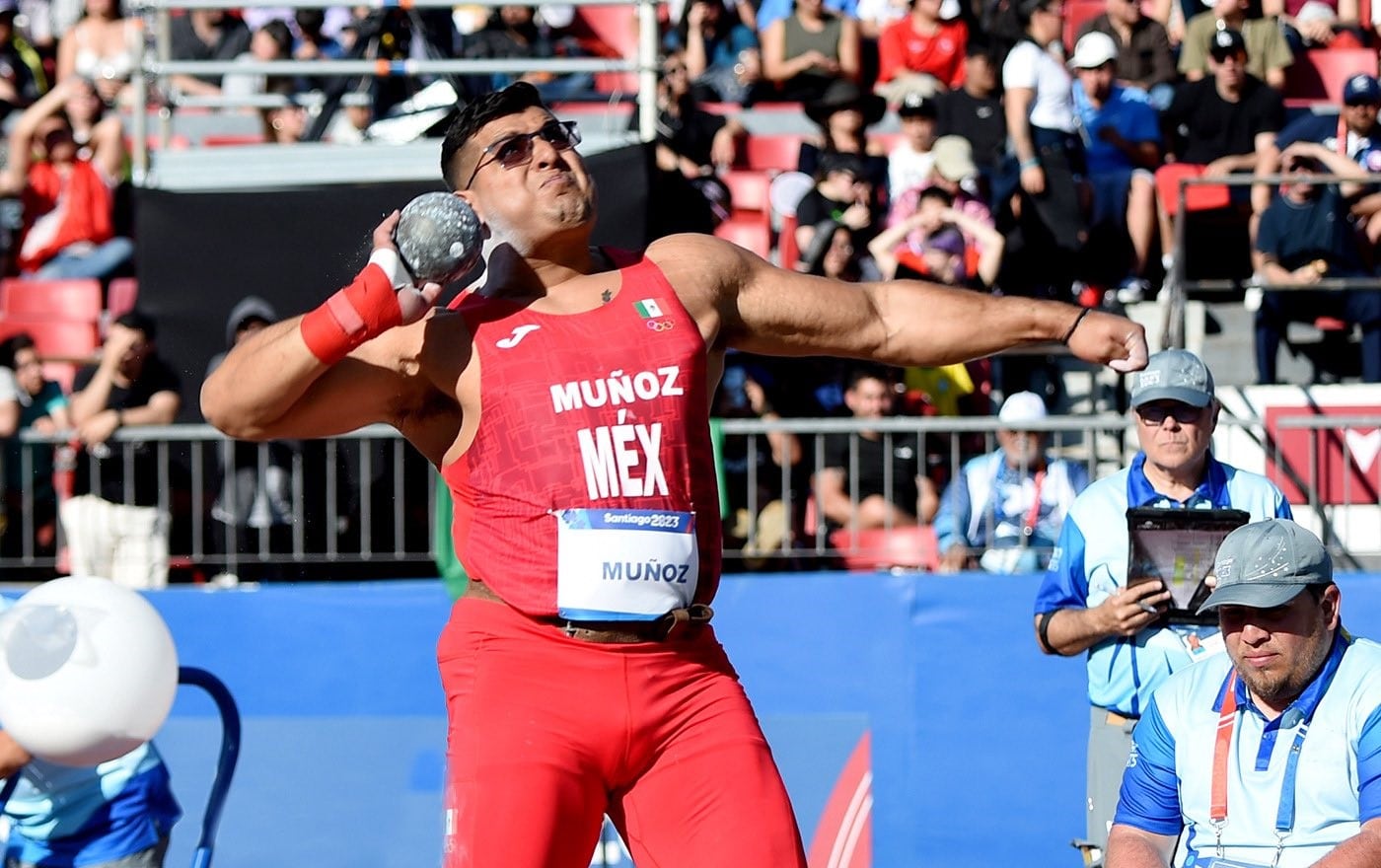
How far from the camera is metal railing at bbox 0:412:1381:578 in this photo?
8180 millimetres

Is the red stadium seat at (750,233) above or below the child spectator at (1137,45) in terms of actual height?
below

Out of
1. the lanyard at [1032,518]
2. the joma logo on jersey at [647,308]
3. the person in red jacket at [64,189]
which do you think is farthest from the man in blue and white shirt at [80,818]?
the person in red jacket at [64,189]

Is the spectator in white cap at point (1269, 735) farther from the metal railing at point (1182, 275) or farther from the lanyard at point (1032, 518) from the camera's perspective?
the metal railing at point (1182, 275)

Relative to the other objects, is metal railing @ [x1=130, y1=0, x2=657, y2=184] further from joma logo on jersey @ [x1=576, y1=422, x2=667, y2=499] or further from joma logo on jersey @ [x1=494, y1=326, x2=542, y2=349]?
joma logo on jersey @ [x1=576, y1=422, x2=667, y2=499]

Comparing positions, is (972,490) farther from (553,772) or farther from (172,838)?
(553,772)

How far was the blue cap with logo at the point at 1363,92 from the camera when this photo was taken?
1044cm

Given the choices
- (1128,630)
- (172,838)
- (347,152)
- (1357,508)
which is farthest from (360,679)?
(1357,508)

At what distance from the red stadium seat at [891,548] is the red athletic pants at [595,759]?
448 centimetres

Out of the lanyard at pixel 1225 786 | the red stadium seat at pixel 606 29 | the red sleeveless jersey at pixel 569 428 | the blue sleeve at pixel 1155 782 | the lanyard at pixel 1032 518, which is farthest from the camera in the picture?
the red stadium seat at pixel 606 29

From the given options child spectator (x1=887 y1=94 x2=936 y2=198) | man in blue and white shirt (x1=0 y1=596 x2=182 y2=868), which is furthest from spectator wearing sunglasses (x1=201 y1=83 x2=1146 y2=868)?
child spectator (x1=887 y1=94 x2=936 y2=198)

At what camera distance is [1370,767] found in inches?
165

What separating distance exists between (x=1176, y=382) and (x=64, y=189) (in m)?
7.68

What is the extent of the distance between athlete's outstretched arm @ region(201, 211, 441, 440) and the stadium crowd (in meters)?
4.66

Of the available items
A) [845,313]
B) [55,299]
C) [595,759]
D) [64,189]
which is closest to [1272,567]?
[845,313]
